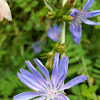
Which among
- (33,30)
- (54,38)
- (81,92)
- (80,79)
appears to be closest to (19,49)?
(33,30)

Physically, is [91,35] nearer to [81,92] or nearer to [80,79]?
[81,92]

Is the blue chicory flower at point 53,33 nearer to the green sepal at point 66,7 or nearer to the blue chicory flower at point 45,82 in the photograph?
the green sepal at point 66,7

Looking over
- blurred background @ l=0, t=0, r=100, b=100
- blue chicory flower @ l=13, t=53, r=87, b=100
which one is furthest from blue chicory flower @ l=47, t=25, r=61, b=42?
blue chicory flower @ l=13, t=53, r=87, b=100

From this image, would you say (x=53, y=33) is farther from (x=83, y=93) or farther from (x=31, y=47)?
Result: (x=83, y=93)

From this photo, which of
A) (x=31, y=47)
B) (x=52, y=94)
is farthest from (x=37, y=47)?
(x=52, y=94)

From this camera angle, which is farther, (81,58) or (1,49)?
(1,49)

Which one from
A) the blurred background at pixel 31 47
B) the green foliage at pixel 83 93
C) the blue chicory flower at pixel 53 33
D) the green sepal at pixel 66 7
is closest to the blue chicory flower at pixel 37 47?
the blurred background at pixel 31 47
